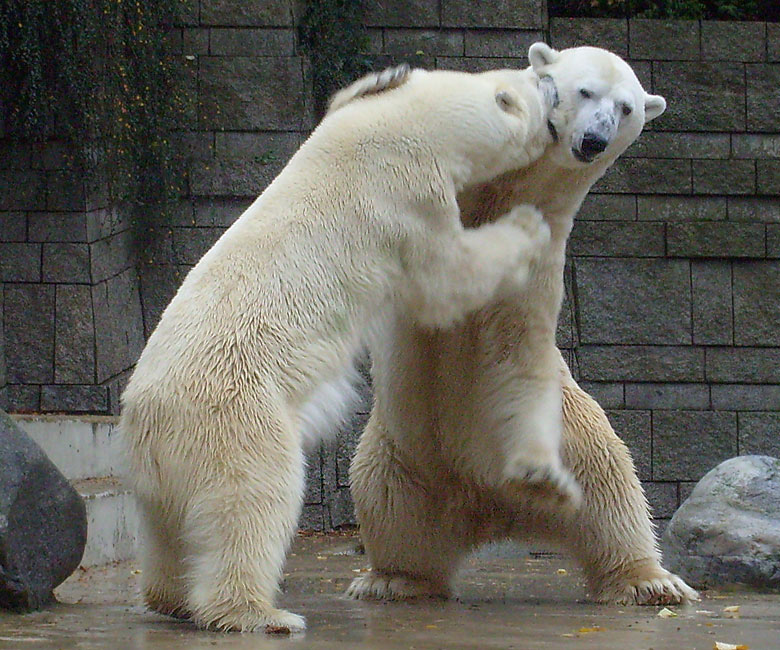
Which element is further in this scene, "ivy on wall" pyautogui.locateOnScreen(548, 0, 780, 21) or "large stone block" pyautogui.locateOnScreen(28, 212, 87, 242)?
"ivy on wall" pyautogui.locateOnScreen(548, 0, 780, 21)

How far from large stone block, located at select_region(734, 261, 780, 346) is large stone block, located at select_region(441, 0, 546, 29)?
5.67 ft

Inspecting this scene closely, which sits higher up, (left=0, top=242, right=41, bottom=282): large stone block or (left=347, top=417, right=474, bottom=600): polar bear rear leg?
(left=0, top=242, right=41, bottom=282): large stone block

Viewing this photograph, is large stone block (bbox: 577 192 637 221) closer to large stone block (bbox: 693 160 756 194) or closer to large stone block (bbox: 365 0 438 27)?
large stone block (bbox: 693 160 756 194)

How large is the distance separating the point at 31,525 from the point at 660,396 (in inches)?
163

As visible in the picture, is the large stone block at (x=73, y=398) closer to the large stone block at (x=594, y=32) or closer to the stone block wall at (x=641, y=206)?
the stone block wall at (x=641, y=206)

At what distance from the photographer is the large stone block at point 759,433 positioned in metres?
6.98

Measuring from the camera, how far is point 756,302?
7.03m

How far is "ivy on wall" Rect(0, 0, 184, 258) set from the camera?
19.6ft

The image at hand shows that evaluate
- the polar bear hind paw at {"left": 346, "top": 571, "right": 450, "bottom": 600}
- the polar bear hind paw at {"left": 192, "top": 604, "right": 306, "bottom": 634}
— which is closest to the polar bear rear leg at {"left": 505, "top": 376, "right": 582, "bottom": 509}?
the polar bear hind paw at {"left": 346, "top": 571, "right": 450, "bottom": 600}

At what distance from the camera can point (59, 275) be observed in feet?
20.6

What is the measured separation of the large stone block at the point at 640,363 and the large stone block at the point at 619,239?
1.65 ft

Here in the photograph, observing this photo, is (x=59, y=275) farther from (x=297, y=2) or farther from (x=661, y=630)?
(x=661, y=630)

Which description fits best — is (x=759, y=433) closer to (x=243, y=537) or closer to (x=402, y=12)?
(x=402, y=12)

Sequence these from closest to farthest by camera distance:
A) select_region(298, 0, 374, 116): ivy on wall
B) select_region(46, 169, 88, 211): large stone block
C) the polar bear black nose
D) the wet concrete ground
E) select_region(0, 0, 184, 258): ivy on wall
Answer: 1. the wet concrete ground
2. the polar bear black nose
3. select_region(0, 0, 184, 258): ivy on wall
4. select_region(46, 169, 88, 211): large stone block
5. select_region(298, 0, 374, 116): ivy on wall
